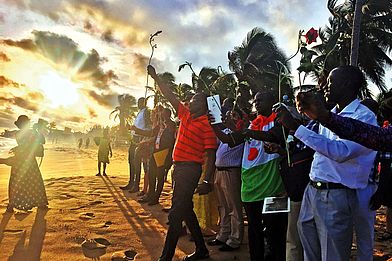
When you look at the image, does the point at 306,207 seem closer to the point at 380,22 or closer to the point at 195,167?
the point at 195,167

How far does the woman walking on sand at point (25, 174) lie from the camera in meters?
6.60

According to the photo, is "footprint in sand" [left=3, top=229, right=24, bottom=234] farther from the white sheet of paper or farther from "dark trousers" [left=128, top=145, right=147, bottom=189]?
the white sheet of paper

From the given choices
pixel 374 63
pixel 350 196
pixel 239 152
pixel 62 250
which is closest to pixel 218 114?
pixel 239 152

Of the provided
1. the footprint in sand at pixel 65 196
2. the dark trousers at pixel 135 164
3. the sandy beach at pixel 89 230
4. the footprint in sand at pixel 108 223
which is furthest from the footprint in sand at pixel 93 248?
the dark trousers at pixel 135 164

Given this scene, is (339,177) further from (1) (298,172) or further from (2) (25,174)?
(2) (25,174)

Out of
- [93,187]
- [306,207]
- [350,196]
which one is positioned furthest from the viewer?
[93,187]

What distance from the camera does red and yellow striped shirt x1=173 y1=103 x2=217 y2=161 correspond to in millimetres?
4051

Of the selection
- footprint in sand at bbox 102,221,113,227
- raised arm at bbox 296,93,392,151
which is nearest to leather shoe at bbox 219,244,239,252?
footprint in sand at bbox 102,221,113,227

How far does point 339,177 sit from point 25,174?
5992 millimetres

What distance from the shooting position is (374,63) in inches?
794

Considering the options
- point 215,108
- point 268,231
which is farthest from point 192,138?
point 268,231

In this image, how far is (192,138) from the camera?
13.4ft

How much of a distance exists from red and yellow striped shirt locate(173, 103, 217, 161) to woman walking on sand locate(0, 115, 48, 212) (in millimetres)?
3863

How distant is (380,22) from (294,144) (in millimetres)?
20200
